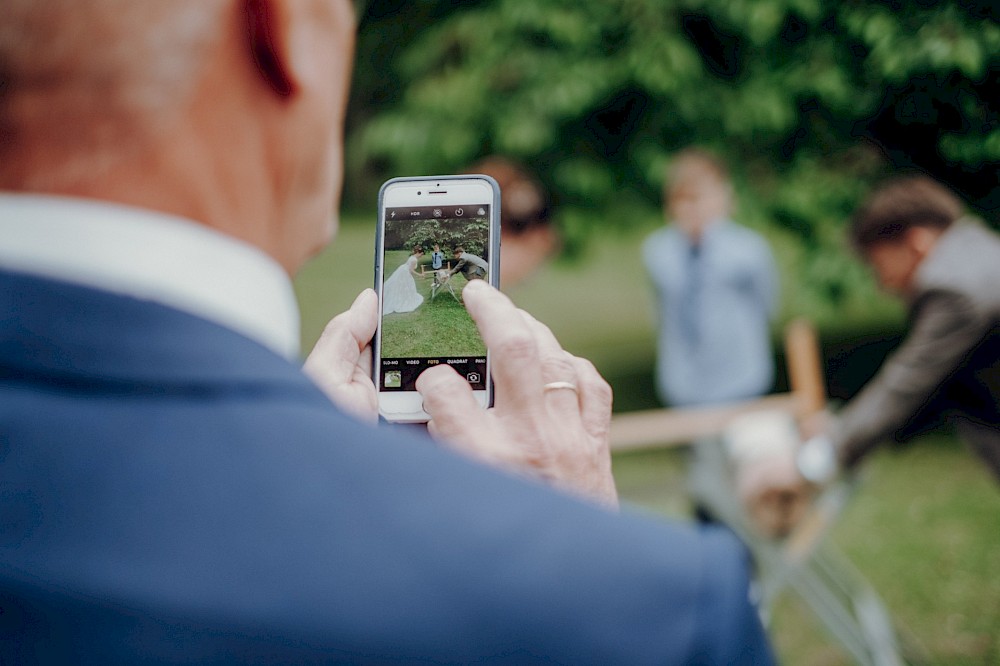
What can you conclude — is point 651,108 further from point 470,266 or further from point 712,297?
point 470,266

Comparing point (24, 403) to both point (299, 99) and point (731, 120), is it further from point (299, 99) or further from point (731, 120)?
point (731, 120)

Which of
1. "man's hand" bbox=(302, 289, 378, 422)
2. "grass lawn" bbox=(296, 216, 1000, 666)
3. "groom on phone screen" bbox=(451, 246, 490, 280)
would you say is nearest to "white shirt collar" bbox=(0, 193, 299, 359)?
"man's hand" bbox=(302, 289, 378, 422)

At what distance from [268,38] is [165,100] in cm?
7

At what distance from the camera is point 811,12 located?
486 centimetres

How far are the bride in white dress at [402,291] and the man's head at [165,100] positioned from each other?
0.36m

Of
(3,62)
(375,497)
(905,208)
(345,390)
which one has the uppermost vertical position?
(905,208)

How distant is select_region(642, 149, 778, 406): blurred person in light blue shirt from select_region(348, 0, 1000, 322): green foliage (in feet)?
3.26

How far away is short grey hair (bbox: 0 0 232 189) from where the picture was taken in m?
0.50

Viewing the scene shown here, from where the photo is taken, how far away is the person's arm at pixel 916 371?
2688 millimetres

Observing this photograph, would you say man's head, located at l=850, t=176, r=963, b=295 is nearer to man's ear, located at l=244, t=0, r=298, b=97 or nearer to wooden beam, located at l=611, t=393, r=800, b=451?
wooden beam, located at l=611, t=393, r=800, b=451

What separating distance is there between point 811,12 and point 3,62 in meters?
4.97

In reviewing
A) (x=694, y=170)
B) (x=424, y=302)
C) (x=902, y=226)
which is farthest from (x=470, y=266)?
(x=694, y=170)

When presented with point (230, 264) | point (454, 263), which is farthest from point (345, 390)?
point (230, 264)

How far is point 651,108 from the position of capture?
5848 mm
